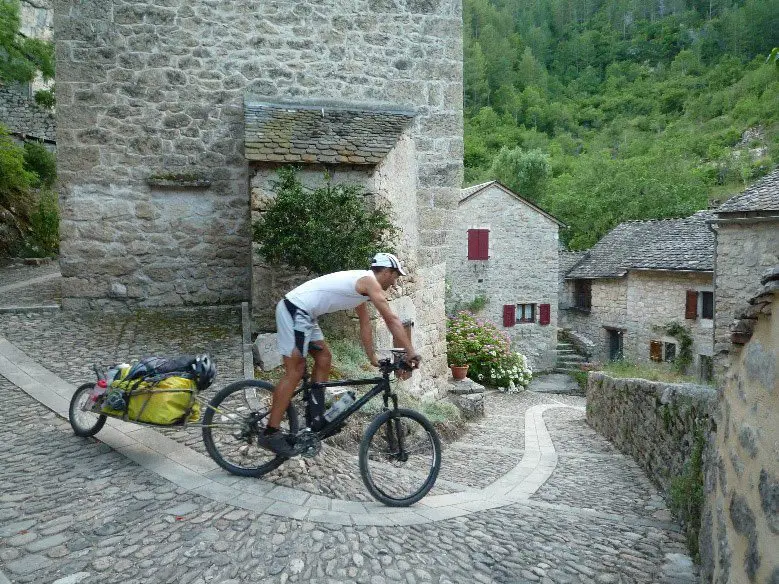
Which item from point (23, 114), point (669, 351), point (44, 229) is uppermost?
point (23, 114)

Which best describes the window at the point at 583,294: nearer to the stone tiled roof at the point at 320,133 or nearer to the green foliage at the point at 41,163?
the stone tiled roof at the point at 320,133

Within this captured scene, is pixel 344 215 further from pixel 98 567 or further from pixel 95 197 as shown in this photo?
pixel 98 567

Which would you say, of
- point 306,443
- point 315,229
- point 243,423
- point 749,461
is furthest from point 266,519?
point 315,229

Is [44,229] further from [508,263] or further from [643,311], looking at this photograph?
[643,311]

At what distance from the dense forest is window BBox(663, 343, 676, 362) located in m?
13.2

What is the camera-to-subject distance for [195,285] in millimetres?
9719

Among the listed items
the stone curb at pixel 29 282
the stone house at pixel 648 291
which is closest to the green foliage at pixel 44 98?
the stone curb at pixel 29 282

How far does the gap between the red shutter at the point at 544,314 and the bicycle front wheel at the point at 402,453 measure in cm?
2207

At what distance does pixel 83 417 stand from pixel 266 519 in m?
2.08

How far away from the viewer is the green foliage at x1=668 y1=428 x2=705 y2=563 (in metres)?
4.28

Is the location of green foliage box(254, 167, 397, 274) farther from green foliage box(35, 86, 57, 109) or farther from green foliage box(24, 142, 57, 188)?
green foliage box(35, 86, 57, 109)

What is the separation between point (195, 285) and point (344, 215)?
10.9ft

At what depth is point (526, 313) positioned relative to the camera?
2583 cm

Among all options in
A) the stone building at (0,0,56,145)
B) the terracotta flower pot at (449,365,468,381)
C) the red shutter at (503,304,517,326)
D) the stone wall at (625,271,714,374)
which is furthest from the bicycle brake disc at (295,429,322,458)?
the stone building at (0,0,56,145)
